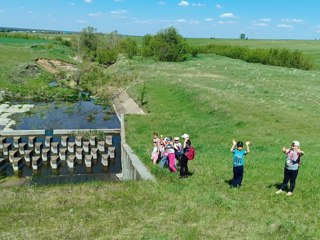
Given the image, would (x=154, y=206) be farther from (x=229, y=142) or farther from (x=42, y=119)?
(x=42, y=119)

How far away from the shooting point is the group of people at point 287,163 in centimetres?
1495

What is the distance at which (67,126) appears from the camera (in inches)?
1526

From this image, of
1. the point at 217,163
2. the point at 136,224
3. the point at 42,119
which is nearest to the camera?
the point at 136,224

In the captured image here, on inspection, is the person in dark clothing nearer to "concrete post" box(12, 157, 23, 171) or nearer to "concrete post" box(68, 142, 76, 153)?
"concrete post" box(68, 142, 76, 153)

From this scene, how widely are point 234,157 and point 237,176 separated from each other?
1.07m

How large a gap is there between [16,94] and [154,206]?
45912mm

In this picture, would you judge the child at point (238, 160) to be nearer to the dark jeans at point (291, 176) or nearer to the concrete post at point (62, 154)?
the dark jeans at point (291, 176)

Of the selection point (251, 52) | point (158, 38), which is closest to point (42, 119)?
point (158, 38)

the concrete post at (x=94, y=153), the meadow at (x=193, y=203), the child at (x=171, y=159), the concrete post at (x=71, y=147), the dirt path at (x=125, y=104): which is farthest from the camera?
the dirt path at (x=125, y=104)

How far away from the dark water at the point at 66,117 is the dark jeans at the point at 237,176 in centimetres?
2428

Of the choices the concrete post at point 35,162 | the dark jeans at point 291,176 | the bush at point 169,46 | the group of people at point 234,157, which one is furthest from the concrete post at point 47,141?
the bush at point 169,46

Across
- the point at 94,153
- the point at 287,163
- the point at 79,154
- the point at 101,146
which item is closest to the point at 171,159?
the point at 287,163

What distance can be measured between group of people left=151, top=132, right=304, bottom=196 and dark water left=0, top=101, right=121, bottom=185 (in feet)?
22.3

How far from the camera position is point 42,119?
4094cm
